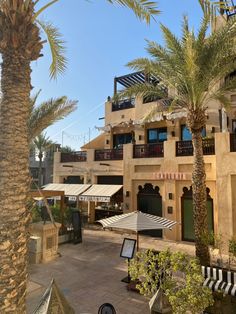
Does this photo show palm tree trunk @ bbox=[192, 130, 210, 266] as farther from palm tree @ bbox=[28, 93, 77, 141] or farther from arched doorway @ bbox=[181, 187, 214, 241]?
palm tree @ bbox=[28, 93, 77, 141]

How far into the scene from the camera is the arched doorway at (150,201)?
1817 cm

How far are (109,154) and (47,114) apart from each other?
8.81 m

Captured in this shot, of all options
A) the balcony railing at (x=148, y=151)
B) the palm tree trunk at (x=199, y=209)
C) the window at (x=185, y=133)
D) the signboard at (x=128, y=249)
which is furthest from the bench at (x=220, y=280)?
the window at (x=185, y=133)

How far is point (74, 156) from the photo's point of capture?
24.8 m

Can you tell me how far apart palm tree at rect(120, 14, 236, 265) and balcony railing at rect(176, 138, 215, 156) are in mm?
3667

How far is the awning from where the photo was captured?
18938 millimetres

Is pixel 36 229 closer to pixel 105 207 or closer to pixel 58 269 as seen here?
pixel 58 269

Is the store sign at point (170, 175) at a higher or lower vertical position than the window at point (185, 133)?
lower

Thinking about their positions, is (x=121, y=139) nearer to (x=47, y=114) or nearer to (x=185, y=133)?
(x=185, y=133)

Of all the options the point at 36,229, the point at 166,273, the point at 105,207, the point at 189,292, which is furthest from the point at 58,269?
the point at 105,207

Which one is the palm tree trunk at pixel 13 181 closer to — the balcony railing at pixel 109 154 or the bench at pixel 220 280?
the bench at pixel 220 280

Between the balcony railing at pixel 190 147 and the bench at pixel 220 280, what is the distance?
349 inches

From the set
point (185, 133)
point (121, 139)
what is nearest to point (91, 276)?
point (185, 133)

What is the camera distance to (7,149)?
4.57 m
